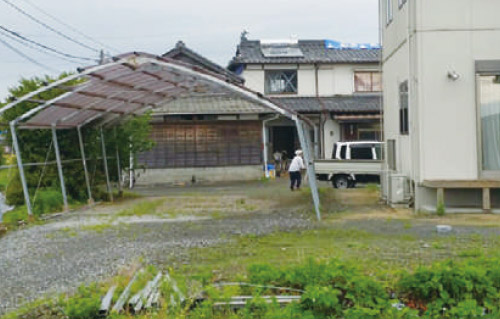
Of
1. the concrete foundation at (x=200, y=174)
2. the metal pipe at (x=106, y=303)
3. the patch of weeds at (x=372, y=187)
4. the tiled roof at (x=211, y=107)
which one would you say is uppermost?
the tiled roof at (x=211, y=107)

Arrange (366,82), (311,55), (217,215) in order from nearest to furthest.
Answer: (217,215) < (366,82) < (311,55)

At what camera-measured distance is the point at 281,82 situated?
28328 millimetres

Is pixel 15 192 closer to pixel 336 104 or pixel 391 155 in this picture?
pixel 391 155

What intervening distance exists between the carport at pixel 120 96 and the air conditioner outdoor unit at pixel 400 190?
75.8 inches

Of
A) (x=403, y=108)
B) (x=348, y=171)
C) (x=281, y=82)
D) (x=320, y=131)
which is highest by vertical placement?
(x=281, y=82)

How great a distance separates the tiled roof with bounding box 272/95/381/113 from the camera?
2645 cm

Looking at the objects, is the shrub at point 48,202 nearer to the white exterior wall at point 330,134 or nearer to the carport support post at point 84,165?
the carport support post at point 84,165

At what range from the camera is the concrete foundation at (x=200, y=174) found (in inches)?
983

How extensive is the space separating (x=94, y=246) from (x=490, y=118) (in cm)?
771

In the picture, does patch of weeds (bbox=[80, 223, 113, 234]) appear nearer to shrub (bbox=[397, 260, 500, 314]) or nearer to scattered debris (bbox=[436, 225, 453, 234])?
scattered debris (bbox=[436, 225, 453, 234])

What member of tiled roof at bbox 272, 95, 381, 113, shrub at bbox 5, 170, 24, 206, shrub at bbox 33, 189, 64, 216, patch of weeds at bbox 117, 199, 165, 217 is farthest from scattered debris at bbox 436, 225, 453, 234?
tiled roof at bbox 272, 95, 381, 113

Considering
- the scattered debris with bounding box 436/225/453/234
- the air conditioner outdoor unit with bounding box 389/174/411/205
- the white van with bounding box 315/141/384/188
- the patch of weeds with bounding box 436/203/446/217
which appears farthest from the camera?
the white van with bounding box 315/141/384/188

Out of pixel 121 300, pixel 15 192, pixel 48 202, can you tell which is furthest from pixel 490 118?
pixel 15 192

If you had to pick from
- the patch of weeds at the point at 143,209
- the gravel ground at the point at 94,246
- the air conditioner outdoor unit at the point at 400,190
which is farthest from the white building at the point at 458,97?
the patch of weeds at the point at 143,209
